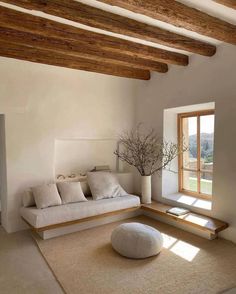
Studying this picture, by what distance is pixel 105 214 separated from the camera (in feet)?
12.5

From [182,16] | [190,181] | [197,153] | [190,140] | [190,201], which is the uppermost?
[182,16]

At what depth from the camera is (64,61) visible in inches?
150

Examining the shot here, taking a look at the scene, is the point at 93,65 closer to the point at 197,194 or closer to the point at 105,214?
the point at 105,214

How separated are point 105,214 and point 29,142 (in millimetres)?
1730

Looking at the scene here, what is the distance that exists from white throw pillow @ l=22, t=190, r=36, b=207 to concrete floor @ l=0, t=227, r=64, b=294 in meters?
0.49

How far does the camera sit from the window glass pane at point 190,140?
4355 millimetres

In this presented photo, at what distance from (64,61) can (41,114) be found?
960 millimetres

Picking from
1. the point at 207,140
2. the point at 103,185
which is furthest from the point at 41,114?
the point at 207,140

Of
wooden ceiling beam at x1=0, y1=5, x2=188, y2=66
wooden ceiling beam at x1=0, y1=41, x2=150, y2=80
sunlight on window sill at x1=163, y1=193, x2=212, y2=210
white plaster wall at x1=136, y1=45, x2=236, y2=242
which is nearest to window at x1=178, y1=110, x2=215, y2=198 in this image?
sunlight on window sill at x1=163, y1=193, x2=212, y2=210

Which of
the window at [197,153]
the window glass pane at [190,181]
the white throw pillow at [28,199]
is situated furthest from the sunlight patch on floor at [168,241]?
the white throw pillow at [28,199]

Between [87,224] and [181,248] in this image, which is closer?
[181,248]

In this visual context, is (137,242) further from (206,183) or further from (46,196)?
(206,183)

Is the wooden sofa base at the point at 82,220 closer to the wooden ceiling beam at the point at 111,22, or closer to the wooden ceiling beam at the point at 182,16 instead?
the wooden ceiling beam at the point at 111,22

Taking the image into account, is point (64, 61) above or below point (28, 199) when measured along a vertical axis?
above
